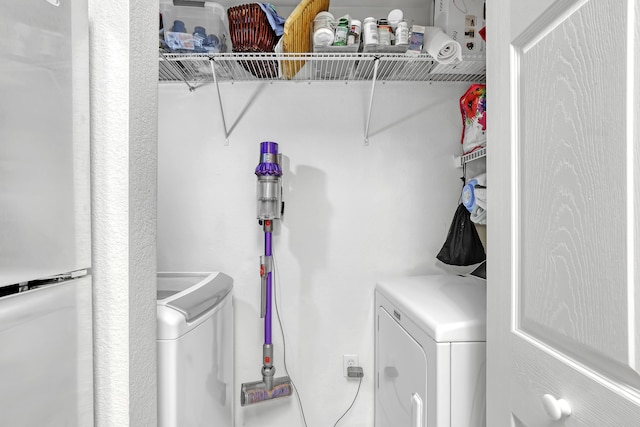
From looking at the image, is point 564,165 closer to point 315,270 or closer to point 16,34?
point 16,34

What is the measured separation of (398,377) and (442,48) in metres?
1.29

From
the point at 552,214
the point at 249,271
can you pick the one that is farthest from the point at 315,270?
the point at 552,214

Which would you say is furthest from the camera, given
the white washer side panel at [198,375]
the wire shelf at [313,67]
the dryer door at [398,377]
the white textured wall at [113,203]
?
the wire shelf at [313,67]

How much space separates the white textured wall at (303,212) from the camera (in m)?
1.65

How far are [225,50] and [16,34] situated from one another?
3.65ft

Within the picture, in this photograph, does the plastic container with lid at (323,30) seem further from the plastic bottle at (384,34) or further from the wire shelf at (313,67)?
the plastic bottle at (384,34)

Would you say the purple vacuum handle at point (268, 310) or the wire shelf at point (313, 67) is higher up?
the wire shelf at point (313, 67)

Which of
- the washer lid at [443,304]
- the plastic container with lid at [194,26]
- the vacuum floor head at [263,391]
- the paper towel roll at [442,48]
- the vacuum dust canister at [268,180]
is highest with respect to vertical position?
the plastic container with lid at [194,26]

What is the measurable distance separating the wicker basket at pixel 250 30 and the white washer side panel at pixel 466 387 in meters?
1.31

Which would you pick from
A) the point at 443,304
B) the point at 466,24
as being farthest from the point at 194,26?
the point at 443,304

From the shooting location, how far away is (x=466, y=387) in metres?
0.93

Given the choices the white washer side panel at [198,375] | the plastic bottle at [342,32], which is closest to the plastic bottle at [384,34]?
the plastic bottle at [342,32]

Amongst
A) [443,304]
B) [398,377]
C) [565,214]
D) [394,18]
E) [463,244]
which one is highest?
[394,18]

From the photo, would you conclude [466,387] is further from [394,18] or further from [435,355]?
[394,18]
